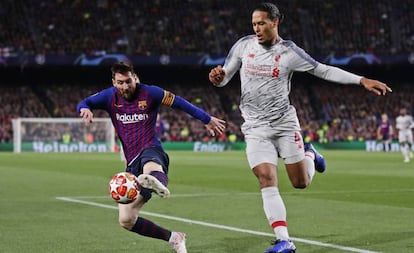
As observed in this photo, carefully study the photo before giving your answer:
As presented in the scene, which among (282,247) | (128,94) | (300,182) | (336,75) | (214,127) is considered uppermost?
(336,75)

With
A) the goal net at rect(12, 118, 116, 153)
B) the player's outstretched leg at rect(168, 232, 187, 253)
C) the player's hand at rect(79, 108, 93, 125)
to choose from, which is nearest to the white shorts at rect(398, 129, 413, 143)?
the goal net at rect(12, 118, 116, 153)

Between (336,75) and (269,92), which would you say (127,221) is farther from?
(336,75)

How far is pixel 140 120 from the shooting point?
8.12 meters

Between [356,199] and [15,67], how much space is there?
3955cm

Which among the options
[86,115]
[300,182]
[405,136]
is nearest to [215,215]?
[300,182]

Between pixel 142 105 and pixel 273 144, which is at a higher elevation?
pixel 142 105

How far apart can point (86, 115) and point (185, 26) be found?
46.5m

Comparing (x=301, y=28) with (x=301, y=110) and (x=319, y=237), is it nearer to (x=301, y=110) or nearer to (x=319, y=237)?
(x=301, y=110)

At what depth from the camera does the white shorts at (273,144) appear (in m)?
8.23

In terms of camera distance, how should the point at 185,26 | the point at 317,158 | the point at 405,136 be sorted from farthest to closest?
the point at 185,26, the point at 405,136, the point at 317,158

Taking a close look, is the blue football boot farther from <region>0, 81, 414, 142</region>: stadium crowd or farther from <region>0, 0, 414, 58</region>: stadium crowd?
<region>0, 0, 414, 58</region>: stadium crowd

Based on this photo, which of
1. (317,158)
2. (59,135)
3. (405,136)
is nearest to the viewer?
(317,158)

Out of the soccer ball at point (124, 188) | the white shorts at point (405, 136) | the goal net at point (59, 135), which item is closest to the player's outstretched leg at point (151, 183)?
the soccer ball at point (124, 188)

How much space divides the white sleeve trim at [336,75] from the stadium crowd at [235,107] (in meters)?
40.2
